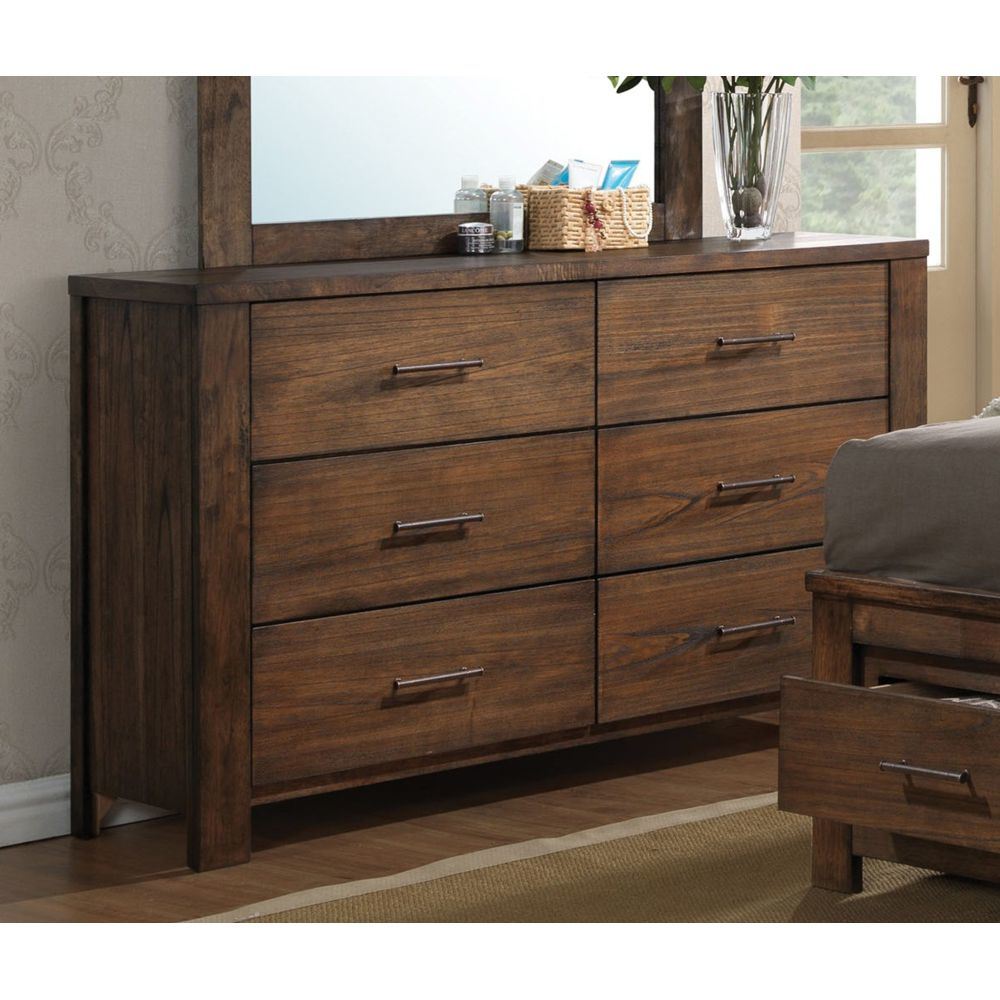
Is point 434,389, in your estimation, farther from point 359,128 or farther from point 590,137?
point 590,137

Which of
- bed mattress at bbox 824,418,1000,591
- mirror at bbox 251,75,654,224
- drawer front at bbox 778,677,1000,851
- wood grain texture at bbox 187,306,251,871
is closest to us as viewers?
drawer front at bbox 778,677,1000,851

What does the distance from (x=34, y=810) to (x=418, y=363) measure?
0.92m

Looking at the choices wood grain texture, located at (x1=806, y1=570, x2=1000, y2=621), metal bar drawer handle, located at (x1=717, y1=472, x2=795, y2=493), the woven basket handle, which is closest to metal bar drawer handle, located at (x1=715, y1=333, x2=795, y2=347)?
metal bar drawer handle, located at (x1=717, y1=472, x2=795, y2=493)

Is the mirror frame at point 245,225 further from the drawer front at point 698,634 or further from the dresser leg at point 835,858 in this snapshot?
the dresser leg at point 835,858

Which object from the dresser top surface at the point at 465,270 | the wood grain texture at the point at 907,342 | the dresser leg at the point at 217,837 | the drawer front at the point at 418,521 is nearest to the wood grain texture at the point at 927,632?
the drawer front at the point at 418,521

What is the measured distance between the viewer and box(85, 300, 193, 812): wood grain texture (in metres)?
2.29

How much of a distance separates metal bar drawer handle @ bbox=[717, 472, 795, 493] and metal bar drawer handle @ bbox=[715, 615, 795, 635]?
241 mm

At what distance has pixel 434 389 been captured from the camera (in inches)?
96.0

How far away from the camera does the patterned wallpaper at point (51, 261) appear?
2434 mm

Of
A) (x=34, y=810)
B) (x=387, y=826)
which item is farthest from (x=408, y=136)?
(x=34, y=810)

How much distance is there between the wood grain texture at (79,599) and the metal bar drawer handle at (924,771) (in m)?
1.24

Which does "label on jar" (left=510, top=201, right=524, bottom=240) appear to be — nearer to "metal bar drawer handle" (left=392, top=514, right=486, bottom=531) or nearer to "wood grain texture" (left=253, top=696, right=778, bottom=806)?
"metal bar drawer handle" (left=392, top=514, right=486, bottom=531)
